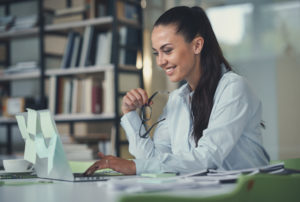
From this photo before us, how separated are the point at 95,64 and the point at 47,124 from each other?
7.88 feet

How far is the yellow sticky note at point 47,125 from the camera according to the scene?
122cm

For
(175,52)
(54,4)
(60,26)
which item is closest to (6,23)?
(54,4)

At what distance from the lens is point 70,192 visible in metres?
0.97

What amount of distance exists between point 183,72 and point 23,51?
298 cm

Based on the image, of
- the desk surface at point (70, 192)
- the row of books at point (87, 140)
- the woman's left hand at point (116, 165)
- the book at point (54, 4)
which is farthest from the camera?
the book at point (54, 4)

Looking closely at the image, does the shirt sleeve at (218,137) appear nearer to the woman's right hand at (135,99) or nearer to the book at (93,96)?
the woman's right hand at (135,99)

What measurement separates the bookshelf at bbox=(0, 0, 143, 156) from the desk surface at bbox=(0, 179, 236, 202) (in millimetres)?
2301

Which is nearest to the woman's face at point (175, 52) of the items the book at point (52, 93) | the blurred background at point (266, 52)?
the blurred background at point (266, 52)

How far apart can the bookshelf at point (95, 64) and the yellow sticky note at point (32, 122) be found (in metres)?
2.06

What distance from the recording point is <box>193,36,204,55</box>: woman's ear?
1.75 m

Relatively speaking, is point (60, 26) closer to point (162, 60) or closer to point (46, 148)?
point (162, 60)

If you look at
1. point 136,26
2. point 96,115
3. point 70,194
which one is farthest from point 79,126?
point 70,194

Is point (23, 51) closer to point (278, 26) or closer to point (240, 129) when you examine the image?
point (278, 26)

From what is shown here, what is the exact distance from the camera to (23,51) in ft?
14.4
